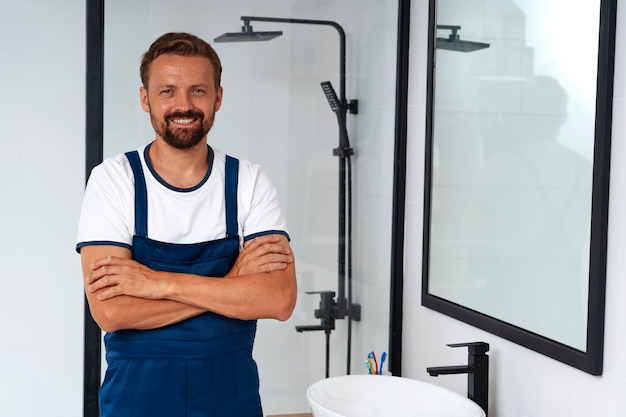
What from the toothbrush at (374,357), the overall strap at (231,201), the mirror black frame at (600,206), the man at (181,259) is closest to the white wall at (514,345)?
the mirror black frame at (600,206)

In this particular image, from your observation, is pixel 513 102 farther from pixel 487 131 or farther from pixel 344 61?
pixel 344 61

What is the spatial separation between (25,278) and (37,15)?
77cm

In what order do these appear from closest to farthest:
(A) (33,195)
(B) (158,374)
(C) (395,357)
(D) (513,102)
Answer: (B) (158,374) → (D) (513,102) → (A) (33,195) → (C) (395,357)

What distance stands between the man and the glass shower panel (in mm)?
557

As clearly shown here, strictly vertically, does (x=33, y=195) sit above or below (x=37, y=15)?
below

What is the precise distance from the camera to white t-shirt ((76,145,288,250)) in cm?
169

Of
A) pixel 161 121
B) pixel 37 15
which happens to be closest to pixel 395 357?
pixel 161 121

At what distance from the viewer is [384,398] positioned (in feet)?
7.00

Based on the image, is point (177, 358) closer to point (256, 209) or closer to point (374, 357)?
point (256, 209)

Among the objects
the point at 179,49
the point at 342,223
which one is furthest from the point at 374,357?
the point at 179,49

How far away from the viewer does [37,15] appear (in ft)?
7.96

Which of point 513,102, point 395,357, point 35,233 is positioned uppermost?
point 513,102

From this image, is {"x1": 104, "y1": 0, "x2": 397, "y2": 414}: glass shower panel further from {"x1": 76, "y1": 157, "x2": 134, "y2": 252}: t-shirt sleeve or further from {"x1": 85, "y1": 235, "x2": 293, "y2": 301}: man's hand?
{"x1": 85, "y1": 235, "x2": 293, "y2": 301}: man's hand

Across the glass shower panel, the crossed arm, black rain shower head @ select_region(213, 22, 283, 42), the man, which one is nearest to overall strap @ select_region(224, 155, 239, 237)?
the man
